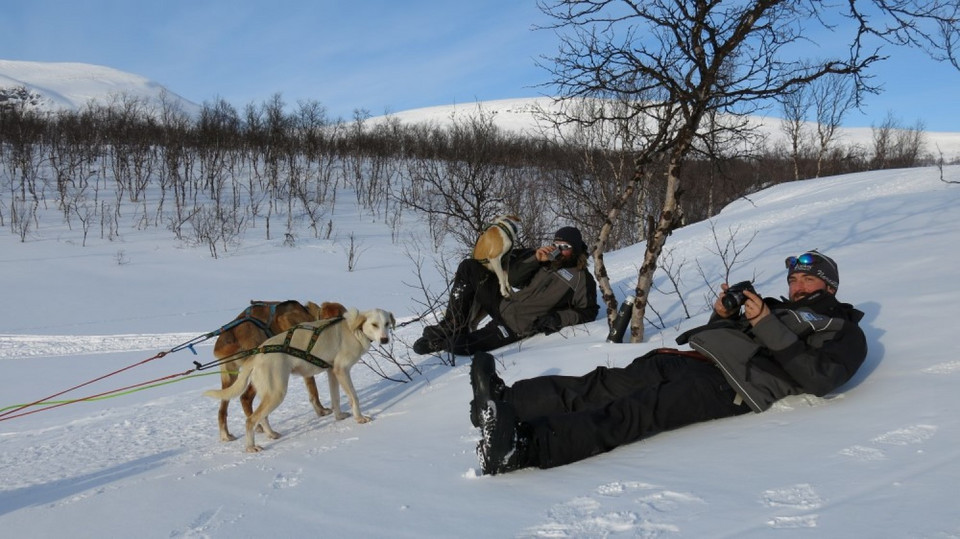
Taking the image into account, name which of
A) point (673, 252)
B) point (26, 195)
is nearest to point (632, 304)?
point (673, 252)

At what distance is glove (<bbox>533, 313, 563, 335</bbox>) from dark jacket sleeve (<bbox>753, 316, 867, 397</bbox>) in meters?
2.67

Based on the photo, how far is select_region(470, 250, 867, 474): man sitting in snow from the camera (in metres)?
2.78

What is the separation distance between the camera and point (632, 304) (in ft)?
15.6

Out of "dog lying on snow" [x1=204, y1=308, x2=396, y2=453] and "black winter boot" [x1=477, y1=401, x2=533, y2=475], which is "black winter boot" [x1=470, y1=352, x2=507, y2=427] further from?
"dog lying on snow" [x1=204, y1=308, x2=396, y2=453]

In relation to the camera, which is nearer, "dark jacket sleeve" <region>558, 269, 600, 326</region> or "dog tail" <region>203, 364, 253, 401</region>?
"dog tail" <region>203, 364, 253, 401</region>

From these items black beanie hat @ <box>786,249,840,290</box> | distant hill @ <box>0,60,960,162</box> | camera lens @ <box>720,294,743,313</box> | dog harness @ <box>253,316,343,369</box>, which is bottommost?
dog harness @ <box>253,316,343,369</box>

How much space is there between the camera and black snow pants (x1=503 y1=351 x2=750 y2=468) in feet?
9.27

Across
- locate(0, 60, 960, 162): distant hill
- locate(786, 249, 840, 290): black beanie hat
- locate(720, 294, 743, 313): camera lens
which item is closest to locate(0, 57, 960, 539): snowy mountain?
locate(786, 249, 840, 290): black beanie hat

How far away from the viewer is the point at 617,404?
3.02m

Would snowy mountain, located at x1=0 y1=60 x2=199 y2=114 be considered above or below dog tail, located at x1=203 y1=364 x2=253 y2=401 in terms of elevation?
above

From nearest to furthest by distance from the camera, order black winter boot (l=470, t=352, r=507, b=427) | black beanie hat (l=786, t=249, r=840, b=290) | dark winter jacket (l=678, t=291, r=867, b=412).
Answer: black winter boot (l=470, t=352, r=507, b=427)
dark winter jacket (l=678, t=291, r=867, b=412)
black beanie hat (l=786, t=249, r=840, b=290)

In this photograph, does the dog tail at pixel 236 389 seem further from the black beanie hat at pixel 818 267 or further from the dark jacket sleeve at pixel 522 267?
the black beanie hat at pixel 818 267

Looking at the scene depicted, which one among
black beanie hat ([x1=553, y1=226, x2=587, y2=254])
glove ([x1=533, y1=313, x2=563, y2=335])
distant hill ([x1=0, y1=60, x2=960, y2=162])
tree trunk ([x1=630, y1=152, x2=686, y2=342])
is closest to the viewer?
tree trunk ([x1=630, y1=152, x2=686, y2=342])

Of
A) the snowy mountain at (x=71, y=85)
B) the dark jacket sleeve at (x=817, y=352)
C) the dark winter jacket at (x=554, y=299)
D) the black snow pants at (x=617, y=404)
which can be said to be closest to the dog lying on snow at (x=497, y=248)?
→ the dark winter jacket at (x=554, y=299)
